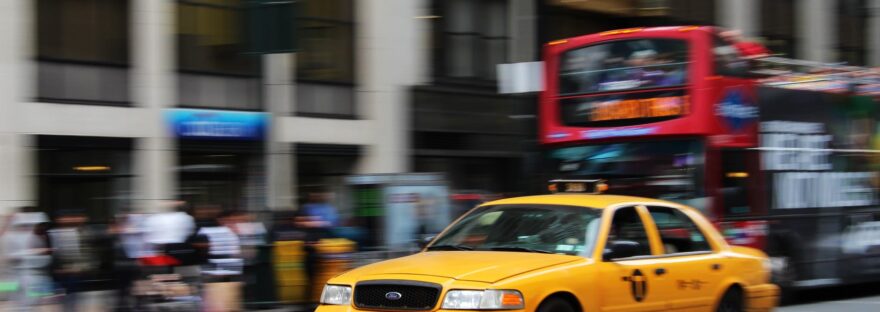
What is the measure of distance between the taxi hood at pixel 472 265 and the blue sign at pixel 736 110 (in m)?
5.88

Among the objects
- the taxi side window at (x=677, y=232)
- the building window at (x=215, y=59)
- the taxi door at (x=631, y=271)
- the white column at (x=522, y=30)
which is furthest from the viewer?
the white column at (x=522, y=30)

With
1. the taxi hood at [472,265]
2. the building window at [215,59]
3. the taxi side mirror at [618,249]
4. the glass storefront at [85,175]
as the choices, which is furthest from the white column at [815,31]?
the taxi hood at [472,265]

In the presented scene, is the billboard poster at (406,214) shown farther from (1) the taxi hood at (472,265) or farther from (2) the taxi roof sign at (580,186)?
(1) the taxi hood at (472,265)

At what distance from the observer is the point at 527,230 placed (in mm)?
8102

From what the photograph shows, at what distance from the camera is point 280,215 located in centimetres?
1302

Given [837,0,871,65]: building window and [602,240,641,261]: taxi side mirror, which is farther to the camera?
[837,0,871,65]: building window

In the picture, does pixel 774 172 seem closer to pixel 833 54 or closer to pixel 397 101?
pixel 397 101

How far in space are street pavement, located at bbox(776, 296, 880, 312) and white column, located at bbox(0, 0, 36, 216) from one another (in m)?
10.6

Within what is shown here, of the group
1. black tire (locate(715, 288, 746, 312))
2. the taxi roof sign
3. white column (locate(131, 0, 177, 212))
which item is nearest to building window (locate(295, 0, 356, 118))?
white column (locate(131, 0, 177, 212))

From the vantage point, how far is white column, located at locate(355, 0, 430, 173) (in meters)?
21.4

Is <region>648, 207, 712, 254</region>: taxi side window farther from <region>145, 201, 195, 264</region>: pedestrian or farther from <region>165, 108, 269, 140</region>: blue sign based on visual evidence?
<region>165, 108, 269, 140</region>: blue sign

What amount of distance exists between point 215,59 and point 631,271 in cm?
1256

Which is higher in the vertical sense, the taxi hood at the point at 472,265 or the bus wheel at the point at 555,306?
the taxi hood at the point at 472,265

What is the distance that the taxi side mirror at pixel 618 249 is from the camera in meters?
7.77
